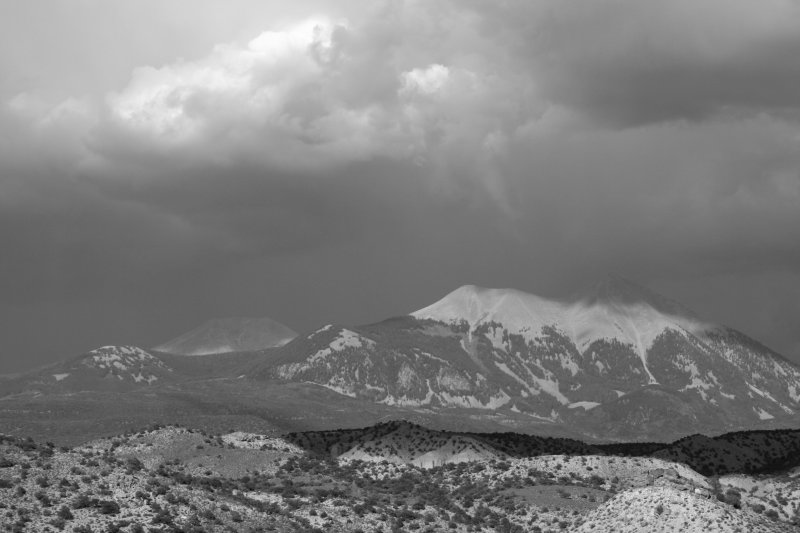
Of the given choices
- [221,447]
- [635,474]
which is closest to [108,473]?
[221,447]

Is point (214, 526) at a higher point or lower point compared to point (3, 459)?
lower

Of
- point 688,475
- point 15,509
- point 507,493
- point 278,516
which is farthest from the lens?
point 688,475

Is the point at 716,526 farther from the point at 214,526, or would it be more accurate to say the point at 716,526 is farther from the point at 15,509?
the point at 15,509

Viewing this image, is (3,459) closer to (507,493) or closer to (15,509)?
(15,509)

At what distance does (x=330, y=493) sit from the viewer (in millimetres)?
140375

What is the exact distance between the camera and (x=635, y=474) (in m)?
181

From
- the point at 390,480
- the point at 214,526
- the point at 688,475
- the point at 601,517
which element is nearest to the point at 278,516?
the point at 214,526

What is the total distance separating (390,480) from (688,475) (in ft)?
149

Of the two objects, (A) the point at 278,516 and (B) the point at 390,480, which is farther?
(B) the point at 390,480

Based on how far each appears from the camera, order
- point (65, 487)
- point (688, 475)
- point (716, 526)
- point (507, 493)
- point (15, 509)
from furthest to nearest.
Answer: point (688, 475) → point (507, 493) → point (65, 487) → point (15, 509) → point (716, 526)

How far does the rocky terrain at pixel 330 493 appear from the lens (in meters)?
81.8

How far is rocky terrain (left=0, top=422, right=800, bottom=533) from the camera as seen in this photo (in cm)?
8181

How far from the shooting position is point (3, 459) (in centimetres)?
10706

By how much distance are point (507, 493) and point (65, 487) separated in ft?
231
